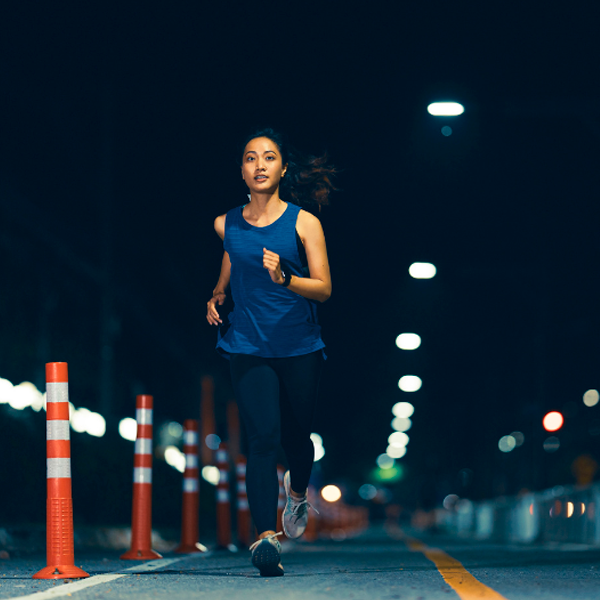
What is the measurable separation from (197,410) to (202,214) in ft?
74.4

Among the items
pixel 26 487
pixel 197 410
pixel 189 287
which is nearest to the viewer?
pixel 26 487

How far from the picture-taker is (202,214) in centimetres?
2312

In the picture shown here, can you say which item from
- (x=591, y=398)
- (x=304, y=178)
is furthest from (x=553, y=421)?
(x=591, y=398)

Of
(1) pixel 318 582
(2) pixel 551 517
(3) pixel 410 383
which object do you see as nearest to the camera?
(1) pixel 318 582

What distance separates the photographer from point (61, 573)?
6.48m

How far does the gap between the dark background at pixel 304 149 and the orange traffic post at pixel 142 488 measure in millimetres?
2751

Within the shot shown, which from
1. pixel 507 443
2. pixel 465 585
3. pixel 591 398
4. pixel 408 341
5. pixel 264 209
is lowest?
pixel 465 585

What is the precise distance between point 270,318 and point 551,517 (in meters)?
18.6

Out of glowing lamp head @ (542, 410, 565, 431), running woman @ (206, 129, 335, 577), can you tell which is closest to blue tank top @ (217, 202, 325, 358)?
running woman @ (206, 129, 335, 577)

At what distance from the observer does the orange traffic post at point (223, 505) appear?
43.4 ft

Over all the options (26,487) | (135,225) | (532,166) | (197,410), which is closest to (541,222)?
(532,166)

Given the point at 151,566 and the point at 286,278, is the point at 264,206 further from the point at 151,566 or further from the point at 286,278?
the point at 151,566

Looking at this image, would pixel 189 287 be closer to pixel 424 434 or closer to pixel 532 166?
pixel 532 166

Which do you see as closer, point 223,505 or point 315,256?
point 315,256
